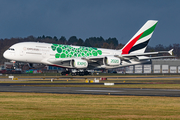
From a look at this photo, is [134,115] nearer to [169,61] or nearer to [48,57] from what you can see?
[48,57]

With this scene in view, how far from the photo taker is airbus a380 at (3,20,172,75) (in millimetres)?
65750

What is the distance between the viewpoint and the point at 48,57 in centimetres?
6775

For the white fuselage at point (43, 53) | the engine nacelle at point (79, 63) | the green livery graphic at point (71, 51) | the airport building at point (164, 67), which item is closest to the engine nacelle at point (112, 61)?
the white fuselage at point (43, 53)

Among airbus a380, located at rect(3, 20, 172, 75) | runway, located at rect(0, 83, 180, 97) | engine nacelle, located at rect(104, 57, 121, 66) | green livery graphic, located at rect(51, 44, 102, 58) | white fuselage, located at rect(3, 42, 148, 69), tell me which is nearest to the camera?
runway, located at rect(0, 83, 180, 97)

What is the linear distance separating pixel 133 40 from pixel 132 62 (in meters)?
5.63

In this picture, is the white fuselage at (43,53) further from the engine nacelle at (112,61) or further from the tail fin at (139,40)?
the tail fin at (139,40)

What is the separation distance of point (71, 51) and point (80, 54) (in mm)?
2459

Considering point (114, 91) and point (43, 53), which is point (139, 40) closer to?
point (43, 53)

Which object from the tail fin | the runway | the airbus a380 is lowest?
the runway

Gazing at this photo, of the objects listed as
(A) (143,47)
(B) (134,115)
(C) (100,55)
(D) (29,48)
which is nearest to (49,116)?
(B) (134,115)

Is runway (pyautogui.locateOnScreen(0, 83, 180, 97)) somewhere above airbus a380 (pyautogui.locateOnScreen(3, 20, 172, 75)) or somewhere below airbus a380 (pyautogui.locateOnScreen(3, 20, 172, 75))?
below

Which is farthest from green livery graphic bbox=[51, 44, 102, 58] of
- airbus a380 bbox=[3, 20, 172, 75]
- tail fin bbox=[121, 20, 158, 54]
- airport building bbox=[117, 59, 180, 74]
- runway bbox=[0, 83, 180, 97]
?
airport building bbox=[117, 59, 180, 74]

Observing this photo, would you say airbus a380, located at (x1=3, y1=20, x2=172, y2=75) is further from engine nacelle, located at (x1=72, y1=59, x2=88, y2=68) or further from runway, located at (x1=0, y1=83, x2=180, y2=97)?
runway, located at (x1=0, y1=83, x2=180, y2=97)

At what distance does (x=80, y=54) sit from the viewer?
7288 centimetres
